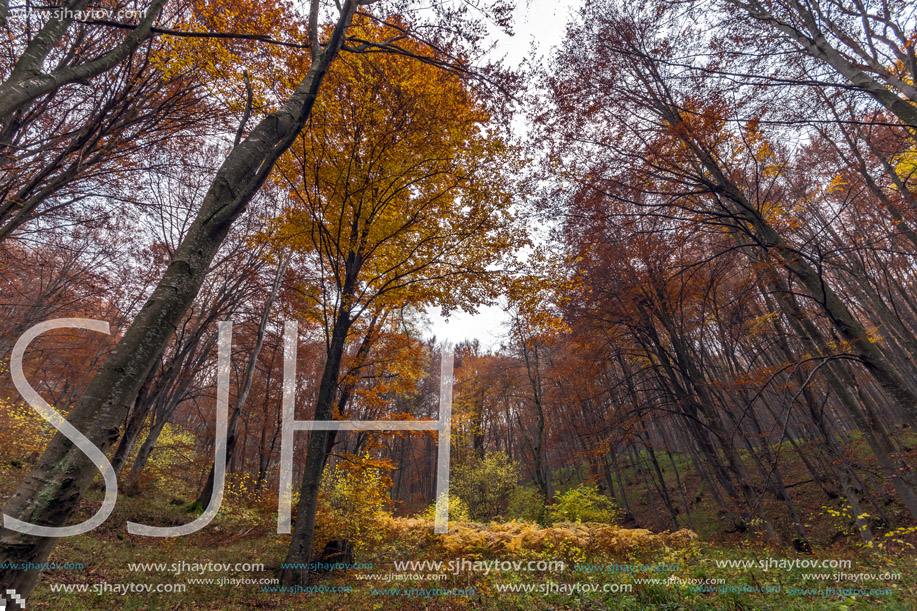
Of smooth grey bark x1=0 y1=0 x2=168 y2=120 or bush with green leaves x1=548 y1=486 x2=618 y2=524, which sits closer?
smooth grey bark x1=0 y1=0 x2=168 y2=120

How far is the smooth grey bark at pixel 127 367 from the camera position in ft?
5.08

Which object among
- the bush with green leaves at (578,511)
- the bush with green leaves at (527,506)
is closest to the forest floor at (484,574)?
the bush with green leaves at (578,511)

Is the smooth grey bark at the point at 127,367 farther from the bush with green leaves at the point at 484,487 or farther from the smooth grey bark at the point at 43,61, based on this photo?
the bush with green leaves at the point at 484,487

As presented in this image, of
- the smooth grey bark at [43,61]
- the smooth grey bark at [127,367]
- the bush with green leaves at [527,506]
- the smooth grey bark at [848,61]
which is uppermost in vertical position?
the smooth grey bark at [848,61]

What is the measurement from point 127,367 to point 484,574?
20.2ft

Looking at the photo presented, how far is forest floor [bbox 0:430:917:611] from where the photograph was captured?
3.87 metres

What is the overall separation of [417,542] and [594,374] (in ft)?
24.8

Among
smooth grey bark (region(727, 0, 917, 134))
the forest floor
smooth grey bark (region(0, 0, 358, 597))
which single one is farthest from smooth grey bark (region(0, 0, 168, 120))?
smooth grey bark (region(727, 0, 917, 134))

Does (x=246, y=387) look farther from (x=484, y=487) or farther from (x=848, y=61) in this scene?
(x=848, y=61)

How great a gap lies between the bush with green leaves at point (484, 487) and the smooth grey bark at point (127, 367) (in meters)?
18.3

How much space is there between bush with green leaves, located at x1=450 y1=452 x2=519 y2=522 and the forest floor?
9.54 meters

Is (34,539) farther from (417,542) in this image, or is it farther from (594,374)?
(594,374)

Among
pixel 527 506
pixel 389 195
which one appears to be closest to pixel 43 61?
pixel 389 195

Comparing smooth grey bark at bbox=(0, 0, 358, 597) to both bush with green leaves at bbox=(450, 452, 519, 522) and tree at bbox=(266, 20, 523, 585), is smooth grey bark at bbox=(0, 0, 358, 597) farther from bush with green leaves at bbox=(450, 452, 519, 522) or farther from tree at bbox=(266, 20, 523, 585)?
bush with green leaves at bbox=(450, 452, 519, 522)
